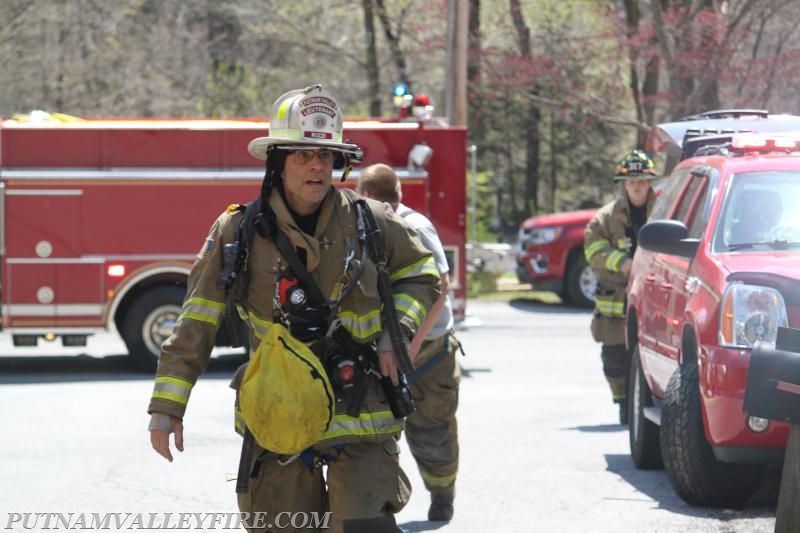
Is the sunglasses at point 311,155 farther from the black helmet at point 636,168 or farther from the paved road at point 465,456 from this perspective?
the black helmet at point 636,168

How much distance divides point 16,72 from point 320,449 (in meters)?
24.0

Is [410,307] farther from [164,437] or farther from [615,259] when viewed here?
[615,259]

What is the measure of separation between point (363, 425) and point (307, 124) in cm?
99

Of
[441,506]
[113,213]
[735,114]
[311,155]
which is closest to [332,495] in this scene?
[311,155]

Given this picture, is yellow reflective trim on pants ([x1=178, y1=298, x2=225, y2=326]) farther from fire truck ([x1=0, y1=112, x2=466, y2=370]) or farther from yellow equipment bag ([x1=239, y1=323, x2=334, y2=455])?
fire truck ([x1=0, y1=112, x2=466, y2=370])

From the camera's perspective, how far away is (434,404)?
716cm

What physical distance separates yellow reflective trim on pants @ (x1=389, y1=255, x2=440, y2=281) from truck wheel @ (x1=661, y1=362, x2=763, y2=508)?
263 cm

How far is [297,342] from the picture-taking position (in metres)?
4.61

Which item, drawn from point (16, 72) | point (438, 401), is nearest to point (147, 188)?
point (438, 401)

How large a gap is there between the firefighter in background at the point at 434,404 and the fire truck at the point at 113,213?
662cm

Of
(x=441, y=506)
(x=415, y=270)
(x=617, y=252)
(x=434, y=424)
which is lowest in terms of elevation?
(x=441, y=506)

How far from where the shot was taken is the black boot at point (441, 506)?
7223 millimetres

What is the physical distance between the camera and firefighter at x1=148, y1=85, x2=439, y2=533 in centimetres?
471

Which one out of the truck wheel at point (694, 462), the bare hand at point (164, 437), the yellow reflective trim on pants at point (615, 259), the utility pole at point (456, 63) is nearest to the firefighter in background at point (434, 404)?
the truck wheel at point (694, 462)
